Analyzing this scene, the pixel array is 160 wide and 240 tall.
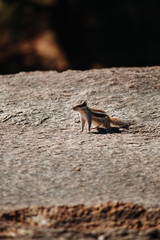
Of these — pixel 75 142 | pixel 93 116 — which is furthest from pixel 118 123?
pixel 75 142

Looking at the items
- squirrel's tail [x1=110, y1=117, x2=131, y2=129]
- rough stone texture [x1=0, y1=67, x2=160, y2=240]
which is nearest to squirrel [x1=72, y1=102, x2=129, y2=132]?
squirrel's tail [x1=110, y1=117, x2=131, y2=129]

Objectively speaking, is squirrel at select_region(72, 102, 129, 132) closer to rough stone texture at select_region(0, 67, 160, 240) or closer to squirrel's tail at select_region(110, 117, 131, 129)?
squirrel's tail at select_region(110, 117, 131, 129)

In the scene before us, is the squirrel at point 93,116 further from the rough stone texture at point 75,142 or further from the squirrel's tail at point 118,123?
the rough stone texture at point 75,142

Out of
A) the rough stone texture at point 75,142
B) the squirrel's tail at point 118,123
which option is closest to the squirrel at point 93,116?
the squirrel's tail at point 118,123

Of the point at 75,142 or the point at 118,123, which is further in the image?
the point at 118,123

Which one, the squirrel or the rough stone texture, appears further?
the squirrel

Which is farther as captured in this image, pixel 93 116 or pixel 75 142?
pixel 93 116

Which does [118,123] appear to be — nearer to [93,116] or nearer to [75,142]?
[93,116]

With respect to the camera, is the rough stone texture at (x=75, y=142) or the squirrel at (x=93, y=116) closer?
the rough stone texture at (x=75, y=142)

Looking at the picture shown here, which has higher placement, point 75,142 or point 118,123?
point 118,123

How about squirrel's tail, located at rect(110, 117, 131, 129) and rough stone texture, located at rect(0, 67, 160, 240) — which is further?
squirrel's tail, located at rect(110, 117, 131, 129)
